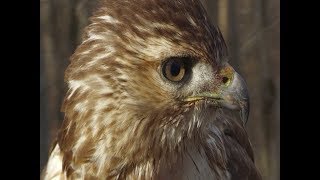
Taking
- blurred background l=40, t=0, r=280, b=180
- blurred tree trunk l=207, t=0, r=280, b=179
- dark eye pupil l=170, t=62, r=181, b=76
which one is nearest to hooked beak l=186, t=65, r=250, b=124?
dark eye pupil l=170, t=62, r=181, b=76

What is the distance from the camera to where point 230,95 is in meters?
2.21

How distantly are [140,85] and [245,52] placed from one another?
179 centimetres

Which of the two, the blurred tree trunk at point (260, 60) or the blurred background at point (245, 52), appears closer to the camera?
the blurred background at point (245, 52)

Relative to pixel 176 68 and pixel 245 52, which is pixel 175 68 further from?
pixel 245 52

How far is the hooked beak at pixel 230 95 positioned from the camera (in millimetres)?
2205

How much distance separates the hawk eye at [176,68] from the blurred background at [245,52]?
141 cm

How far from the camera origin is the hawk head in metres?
2.18

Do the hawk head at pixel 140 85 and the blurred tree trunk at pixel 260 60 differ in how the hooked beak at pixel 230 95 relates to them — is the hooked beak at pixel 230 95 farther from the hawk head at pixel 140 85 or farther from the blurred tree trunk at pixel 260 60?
the blurred tree trunk at pixel 260 60

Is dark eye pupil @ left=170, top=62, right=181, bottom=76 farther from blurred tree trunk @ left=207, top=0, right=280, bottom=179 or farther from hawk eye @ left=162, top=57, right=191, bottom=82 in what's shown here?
blurred tree trunk @ left=207, top=0, right=280, bottom=179

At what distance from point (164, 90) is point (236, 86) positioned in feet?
0.74

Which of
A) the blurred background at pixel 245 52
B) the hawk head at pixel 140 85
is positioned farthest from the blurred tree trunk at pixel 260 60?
the hawk head at pixel 140 85

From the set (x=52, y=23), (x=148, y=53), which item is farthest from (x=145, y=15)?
(x=52, y=23)

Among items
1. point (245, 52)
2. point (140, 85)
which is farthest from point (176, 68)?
point (245, 52)
